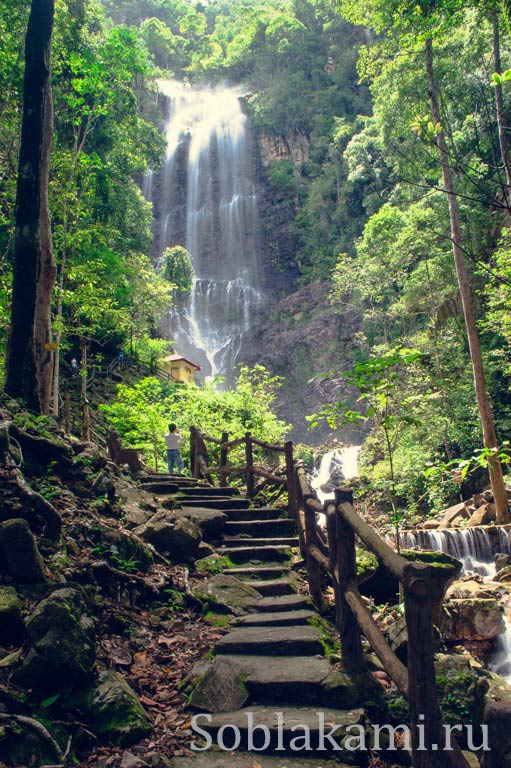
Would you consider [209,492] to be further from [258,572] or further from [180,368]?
[180,368]

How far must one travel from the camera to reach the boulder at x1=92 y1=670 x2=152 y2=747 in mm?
2699

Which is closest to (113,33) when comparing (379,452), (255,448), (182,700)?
(255,448)

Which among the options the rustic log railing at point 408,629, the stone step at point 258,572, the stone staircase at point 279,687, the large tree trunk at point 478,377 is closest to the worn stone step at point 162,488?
the stone step at point 258,572

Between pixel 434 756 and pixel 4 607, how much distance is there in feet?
7.58

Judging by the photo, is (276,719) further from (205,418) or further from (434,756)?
(205,418)

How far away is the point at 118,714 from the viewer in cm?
279

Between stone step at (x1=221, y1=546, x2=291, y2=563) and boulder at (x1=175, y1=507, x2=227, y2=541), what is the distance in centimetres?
42

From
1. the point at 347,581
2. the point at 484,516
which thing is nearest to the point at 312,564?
the point at 347,581

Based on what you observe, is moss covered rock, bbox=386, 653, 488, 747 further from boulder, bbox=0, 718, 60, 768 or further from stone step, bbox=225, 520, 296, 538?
stone step, bbox=225, 520, 296, 538

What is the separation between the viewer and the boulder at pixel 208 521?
641cm

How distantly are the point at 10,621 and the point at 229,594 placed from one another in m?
2.32

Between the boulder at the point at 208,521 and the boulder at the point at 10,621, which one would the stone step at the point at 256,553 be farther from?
the boulder at the point at 10,621

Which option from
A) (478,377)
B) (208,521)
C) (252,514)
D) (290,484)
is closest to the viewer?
(208,521)

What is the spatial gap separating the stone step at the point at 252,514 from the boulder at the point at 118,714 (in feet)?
14.2
